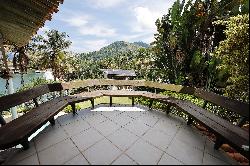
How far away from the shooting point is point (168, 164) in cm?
364

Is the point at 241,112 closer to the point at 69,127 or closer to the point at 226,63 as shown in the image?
the point at 226,63

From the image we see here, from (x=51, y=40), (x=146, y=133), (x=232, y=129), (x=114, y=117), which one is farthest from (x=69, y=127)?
(x=51, y=40)

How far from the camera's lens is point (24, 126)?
378 centimetres

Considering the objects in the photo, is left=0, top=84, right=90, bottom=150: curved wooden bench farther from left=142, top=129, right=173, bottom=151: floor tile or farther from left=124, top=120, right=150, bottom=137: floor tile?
left=142, top=129, right=173, bottom=151: floor tile

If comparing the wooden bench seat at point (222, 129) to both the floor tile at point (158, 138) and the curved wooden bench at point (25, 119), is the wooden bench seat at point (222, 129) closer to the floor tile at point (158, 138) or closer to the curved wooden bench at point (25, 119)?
the floor tile at point (158, 138)

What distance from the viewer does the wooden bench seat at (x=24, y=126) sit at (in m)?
3.28

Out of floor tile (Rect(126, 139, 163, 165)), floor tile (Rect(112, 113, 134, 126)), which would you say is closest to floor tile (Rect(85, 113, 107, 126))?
floor tile (Rect(112, 113, 134, 126))

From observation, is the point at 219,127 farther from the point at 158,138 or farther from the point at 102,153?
the point at 102,153

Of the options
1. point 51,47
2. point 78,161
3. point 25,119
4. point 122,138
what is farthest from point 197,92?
point 51,47

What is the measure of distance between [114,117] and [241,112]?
3285 mm

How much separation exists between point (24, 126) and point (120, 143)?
1.64m

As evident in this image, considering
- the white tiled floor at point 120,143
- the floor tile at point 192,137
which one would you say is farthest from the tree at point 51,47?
the floor tile at point 192,137

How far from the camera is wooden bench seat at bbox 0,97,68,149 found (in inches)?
129

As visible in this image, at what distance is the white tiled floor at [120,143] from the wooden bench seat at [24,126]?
474 mm
